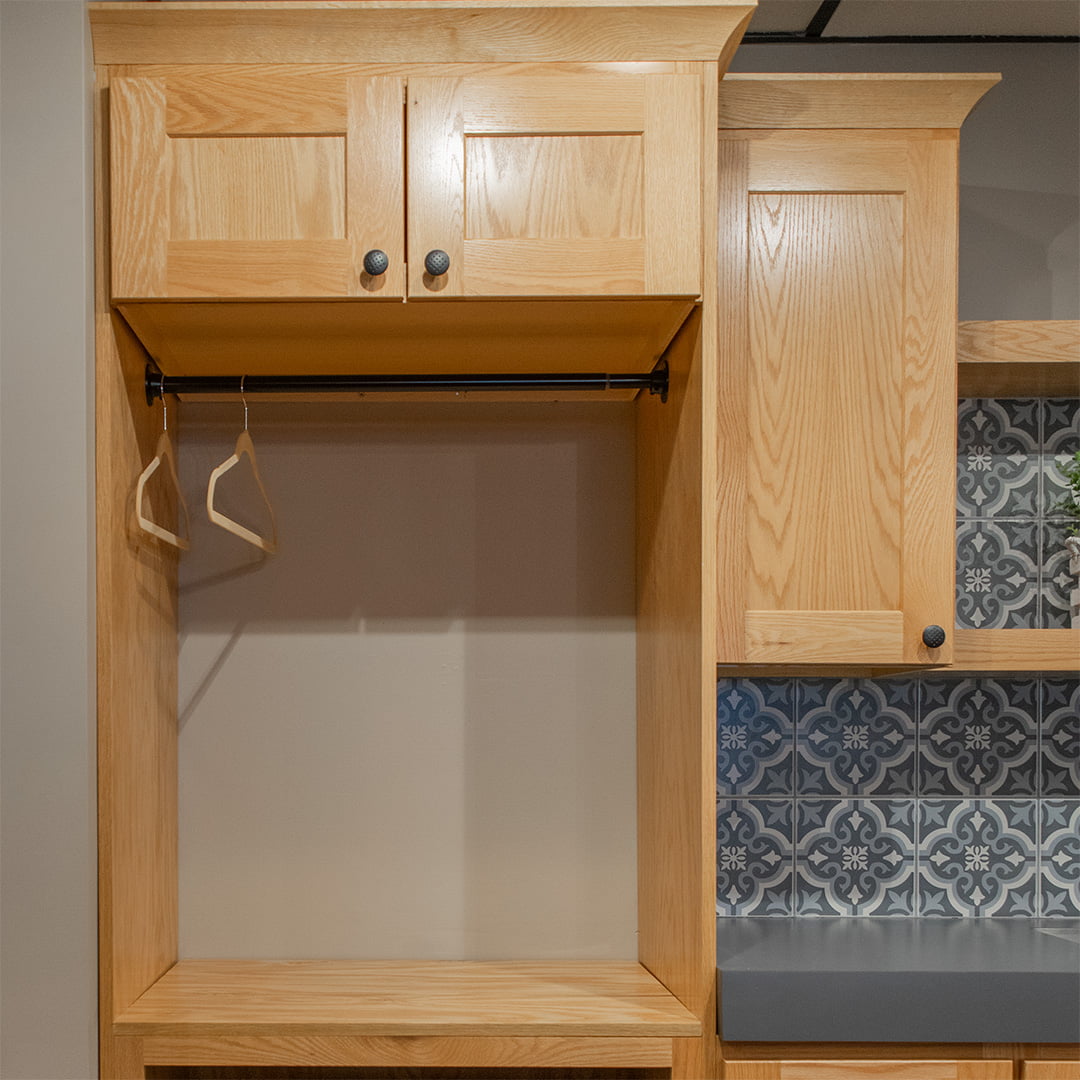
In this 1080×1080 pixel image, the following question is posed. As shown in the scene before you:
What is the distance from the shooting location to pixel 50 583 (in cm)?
Answer: 147

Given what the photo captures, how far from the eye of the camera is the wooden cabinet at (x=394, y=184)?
1.47 m

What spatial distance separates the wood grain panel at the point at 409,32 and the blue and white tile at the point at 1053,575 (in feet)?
3.67

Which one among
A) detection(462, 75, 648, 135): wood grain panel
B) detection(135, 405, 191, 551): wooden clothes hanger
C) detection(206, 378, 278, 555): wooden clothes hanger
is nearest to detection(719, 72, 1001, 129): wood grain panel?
detection(462, 75, 648, 135): wood grain panel

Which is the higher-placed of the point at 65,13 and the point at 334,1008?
the point at 65,13

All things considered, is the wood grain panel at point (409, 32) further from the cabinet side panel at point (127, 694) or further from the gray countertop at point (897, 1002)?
the gray countertop at point (897, 1002)

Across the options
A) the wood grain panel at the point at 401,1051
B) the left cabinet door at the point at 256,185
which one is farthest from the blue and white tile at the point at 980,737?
the left cabinet door at the point at 256,185

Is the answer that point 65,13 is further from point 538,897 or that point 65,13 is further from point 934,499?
point 538,897

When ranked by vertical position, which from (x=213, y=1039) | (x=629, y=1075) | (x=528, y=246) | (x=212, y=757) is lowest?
(x=629, y=1075)

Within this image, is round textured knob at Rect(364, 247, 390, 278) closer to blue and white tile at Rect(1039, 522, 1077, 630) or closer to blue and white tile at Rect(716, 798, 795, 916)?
blue and white tile at Rect(716, 798, 795, 916)

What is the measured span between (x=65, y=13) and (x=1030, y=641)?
1.75m

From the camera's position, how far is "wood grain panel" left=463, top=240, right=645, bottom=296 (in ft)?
4.82

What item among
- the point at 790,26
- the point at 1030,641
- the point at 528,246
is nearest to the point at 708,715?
the point at 1030,641

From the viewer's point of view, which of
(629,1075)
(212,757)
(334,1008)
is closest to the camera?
(334,1008)

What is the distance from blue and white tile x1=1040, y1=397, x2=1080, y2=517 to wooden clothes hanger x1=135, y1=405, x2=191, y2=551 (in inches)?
63.0
